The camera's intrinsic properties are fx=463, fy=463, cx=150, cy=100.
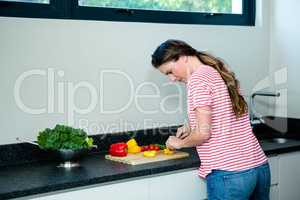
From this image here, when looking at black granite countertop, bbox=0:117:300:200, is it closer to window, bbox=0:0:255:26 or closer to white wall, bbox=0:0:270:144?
white wall, bbox=0:0:270:144

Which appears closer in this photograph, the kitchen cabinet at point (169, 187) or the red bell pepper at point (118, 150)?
the kitchen cabinet at point (169, 187)

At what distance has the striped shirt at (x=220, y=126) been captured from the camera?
1882 millimetres

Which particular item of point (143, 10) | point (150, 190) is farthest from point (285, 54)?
point (150, 190)

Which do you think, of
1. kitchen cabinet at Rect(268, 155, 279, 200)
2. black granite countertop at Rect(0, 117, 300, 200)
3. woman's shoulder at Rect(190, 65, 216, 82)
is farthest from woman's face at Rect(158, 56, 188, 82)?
kitchen cabinet at Rect(268, 155, 279, 200)

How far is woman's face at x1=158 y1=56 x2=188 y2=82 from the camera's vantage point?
6.61 feet

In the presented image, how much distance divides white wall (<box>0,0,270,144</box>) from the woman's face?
0.54m

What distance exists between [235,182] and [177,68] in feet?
1.79

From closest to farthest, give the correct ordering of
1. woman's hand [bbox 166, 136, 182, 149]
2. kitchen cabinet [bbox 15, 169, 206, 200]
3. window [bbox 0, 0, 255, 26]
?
kitchen cabinet [bbox 15, 169, 206, 200]
woman's hand [bbox 166, 136, 182, 149]
window [bbox 0, 0, 255, 26]

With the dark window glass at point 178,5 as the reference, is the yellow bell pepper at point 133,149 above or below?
below

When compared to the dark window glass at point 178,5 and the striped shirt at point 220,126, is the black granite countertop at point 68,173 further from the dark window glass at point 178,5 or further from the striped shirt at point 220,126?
the dark window glass at point 178,5

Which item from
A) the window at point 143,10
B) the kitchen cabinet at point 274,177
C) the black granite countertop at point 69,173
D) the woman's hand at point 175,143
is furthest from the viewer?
the kitchen cabinet at point 274,177

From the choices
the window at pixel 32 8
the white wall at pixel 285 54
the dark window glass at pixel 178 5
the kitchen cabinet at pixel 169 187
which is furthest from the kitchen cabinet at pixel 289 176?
the window at pixel 32 8

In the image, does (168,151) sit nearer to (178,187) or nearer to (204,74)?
(178,187)

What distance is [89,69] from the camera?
2.45 m
